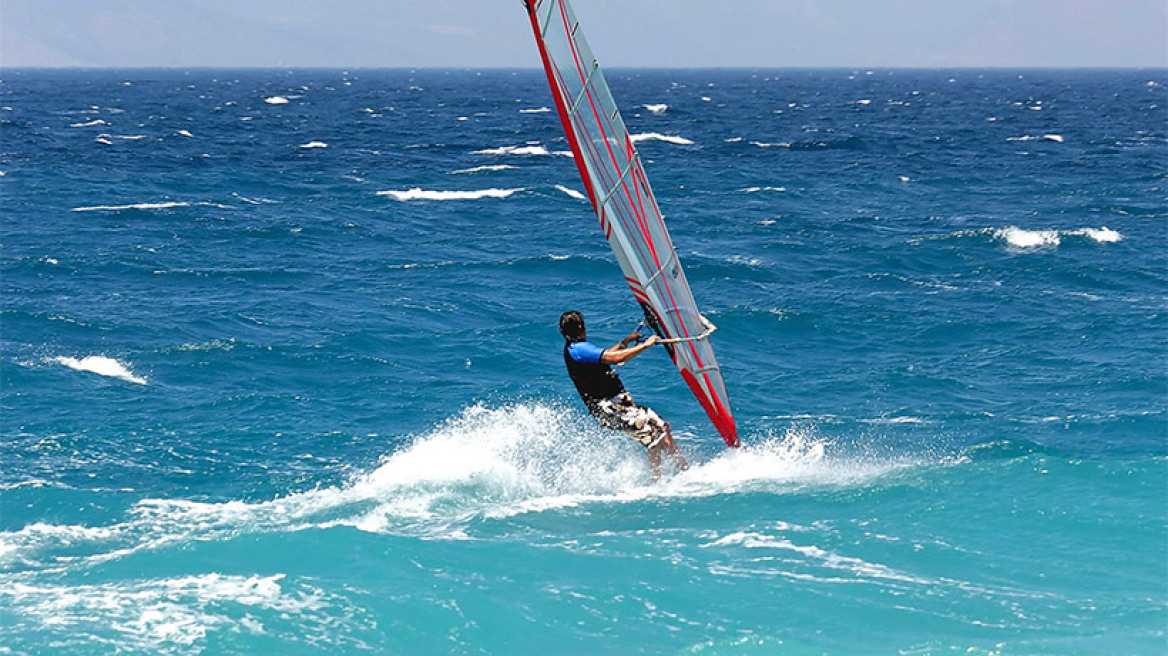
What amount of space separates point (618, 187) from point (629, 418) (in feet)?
6.59

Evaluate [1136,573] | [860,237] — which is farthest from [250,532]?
[860,237]

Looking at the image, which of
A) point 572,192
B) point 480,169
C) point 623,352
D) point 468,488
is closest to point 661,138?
point 480,169

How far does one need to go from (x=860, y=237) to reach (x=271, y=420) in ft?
59.8

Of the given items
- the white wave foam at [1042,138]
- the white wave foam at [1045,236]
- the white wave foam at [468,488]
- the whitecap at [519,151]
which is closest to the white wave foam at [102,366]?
the white wave foam at [468,488]

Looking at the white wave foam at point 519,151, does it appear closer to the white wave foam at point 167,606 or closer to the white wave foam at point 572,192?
the white wave foam at point 572,192

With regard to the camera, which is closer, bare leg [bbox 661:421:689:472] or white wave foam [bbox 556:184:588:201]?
bare leg [bbox 661:421:689:472]

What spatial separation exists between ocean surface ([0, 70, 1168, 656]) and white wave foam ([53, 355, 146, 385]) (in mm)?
69

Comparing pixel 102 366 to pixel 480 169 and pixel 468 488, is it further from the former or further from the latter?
pixel 480 169

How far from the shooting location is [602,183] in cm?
1030

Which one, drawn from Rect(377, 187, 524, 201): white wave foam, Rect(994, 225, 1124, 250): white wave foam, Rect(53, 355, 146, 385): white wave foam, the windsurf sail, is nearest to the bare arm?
the windsurf sail

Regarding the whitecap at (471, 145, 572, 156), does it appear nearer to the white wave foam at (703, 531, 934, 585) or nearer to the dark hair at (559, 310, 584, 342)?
the dark hair at (559, 310, 584, 342)

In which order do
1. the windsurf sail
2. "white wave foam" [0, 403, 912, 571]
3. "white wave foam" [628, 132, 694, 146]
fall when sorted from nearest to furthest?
the windsurf sail < "white wave foam" [0, 403, 912, 571] < "white wave foam" [628, 132, 694, 146]

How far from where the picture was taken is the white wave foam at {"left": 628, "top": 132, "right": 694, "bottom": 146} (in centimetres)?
5903

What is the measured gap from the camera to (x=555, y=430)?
44.4 feet
